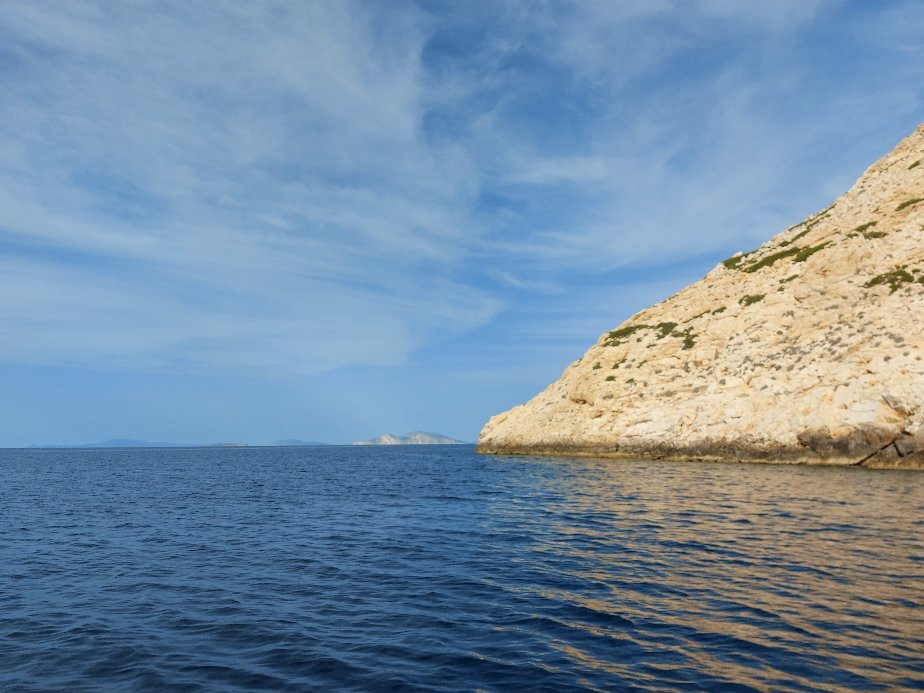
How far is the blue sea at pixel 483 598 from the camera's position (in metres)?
10.7

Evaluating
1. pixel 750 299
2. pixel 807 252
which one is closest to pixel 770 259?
pixel 807 252

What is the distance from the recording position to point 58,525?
30562 millimetres

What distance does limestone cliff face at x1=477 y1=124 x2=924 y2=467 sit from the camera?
49.2 meters

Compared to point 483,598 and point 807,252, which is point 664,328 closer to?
point 807,252

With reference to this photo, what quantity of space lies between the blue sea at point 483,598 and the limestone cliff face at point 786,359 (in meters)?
21.1

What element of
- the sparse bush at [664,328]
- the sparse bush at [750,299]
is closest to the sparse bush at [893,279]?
the sparse bush at [750,299]

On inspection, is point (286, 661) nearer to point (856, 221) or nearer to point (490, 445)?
point (856, 221)

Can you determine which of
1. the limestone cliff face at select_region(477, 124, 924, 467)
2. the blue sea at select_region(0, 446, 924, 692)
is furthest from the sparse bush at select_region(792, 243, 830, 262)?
the blue sea at select_region(0, 446, 924, 692)

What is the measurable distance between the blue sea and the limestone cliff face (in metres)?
21.1

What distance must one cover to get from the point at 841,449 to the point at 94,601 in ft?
177

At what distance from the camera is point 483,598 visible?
50.5 feet

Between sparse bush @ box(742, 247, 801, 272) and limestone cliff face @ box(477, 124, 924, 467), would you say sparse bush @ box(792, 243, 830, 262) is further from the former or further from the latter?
sparse bush @ box(742, 247, 801, 272)

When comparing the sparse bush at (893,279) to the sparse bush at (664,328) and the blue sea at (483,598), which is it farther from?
the blue sea at (483,598)

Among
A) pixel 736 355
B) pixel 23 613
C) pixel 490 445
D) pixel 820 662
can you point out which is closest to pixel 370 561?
pixel 23 613
